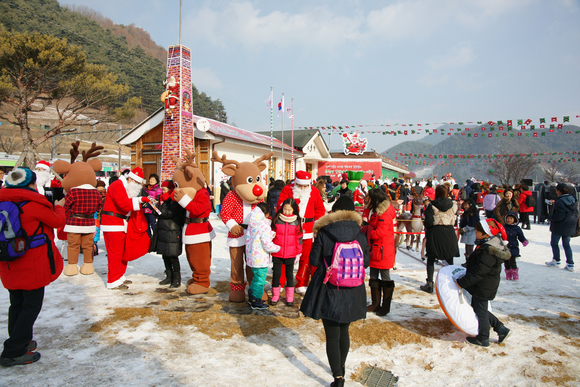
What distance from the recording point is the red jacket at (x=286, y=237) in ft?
14.4

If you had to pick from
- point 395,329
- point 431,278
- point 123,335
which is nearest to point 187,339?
point 123,335

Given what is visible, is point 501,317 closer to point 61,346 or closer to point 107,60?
point 61,346

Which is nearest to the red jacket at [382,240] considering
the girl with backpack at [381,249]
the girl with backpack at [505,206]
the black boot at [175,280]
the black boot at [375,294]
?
the girl with backpack at [381,249]

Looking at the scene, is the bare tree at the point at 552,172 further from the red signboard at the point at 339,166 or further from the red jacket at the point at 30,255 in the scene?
the red jacket at the point at 30,255

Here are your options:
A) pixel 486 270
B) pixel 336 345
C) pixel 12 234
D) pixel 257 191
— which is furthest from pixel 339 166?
pixel 12 234

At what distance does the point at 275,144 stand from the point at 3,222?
57.9 feet

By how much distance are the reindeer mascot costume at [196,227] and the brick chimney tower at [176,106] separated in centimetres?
799

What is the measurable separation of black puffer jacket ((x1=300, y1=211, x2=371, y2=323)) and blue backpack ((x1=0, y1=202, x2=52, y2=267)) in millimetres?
2512

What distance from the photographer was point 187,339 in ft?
11.7

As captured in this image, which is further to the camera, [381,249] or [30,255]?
[381,249]

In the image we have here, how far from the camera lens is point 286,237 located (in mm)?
4383

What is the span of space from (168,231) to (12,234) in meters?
2.30

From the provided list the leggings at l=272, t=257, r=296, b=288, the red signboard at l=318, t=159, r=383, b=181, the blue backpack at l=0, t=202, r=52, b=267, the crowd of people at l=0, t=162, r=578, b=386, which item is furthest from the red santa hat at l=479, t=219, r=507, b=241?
the red signboard at l=318, t=159, r=383, b=181

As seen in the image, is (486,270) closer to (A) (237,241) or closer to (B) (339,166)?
(A) (237,241)
